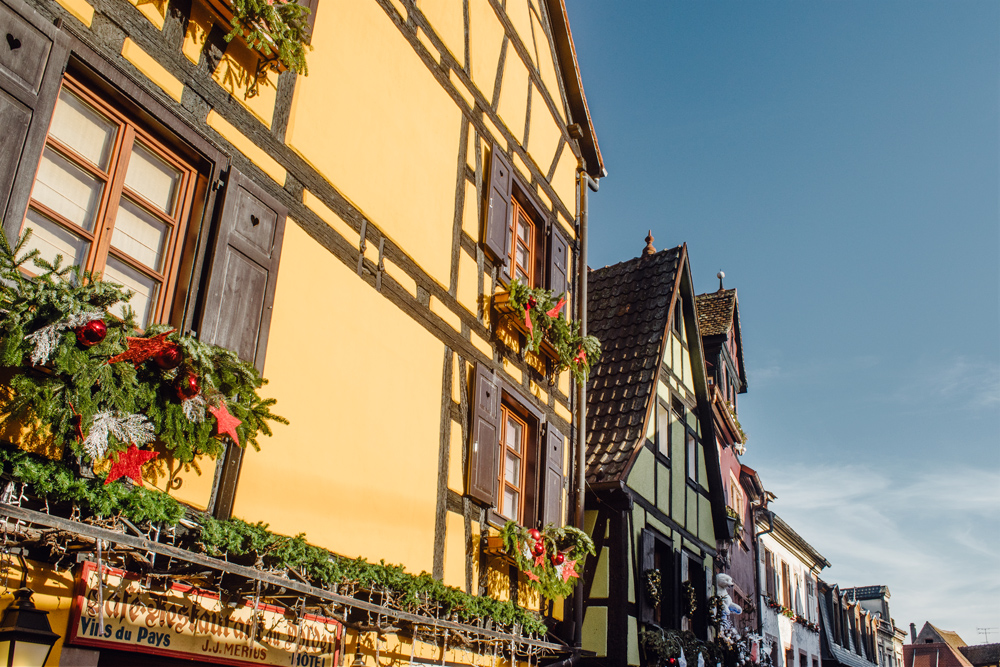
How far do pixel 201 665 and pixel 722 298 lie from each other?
1661cm

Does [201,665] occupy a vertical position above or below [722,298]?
below

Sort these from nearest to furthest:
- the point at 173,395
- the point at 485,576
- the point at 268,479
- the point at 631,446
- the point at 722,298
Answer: the point at 173,395
the point at 268,479
the point at 485,576
the point at 631,446
the point at 722,298

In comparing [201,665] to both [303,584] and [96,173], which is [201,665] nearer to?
[303,584]

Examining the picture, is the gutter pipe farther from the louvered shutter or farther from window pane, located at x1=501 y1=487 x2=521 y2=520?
the louvered shutter

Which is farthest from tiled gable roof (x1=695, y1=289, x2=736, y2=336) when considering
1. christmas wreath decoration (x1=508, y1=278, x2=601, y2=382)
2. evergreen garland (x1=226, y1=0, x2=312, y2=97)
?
evergreen garland (x1=226, y1=0, x2=312, y2=97)

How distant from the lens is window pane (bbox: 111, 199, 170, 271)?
466 cm

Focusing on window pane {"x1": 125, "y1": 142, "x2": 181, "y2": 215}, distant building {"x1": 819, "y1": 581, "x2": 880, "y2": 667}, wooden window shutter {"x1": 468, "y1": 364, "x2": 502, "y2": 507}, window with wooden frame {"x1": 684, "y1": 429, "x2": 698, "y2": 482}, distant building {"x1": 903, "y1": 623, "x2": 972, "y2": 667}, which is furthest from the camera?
distant building {"x1": 903, "y1": 623, "x2": 972, "y2": 667}

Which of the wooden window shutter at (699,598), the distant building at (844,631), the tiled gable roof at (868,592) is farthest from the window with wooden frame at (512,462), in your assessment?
the tiled gable roof at (868,592)

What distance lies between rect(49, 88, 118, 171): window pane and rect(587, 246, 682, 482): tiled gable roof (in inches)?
292

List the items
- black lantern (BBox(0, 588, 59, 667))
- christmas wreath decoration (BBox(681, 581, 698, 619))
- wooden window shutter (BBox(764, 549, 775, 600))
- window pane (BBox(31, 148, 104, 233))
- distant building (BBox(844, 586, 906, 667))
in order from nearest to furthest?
black lantern (BBox(0, 588, 59, 667)) < window pane (BBox(31, 148, 104, 233)) < christmas wreath decoration (BBox(681, 581, 698, 619)) < wooden window shutter (BBox(764, 549, 775, 600)) < distant building (BBox(844, 586, 906, 667))

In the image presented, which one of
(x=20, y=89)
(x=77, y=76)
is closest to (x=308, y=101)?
(x=77, y=76)

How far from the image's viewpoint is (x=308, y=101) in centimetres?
613

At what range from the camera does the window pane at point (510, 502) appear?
28.1ft

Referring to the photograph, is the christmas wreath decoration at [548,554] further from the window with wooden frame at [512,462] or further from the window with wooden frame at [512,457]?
the window with wooden frame at [512,462]
